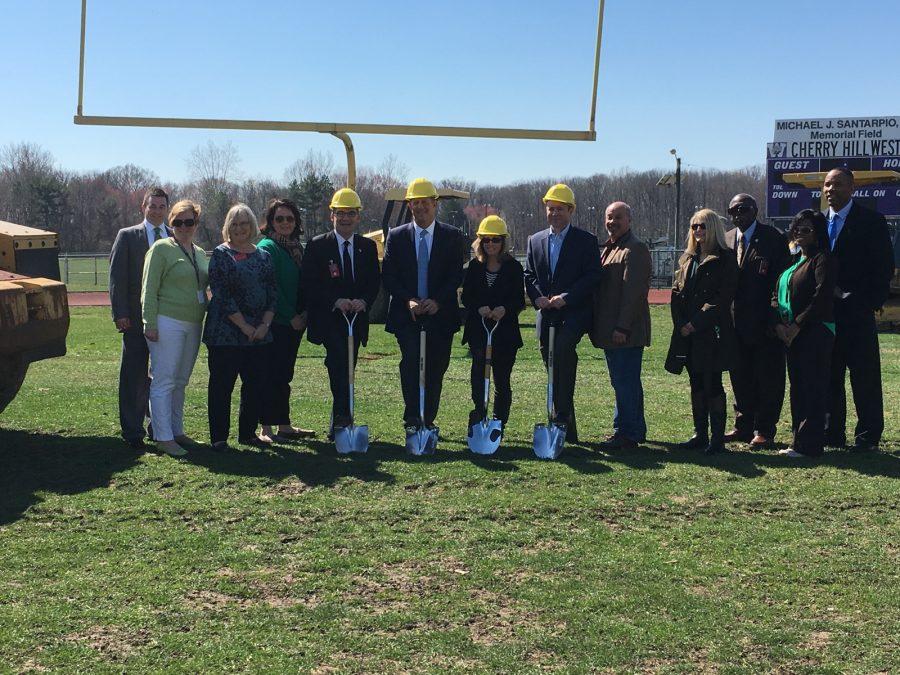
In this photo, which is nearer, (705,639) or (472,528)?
(705,639)

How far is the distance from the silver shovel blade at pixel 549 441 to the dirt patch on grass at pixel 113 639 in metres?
3.64

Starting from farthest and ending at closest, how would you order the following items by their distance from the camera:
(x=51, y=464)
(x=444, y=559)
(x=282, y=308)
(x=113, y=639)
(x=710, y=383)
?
(x=282, y=308)
(x=710, y=383)
(x=51, y=464)
(x=444, y=559)
(x=113, y=639)

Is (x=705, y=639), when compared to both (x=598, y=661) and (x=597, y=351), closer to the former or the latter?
(x=598, y=661)

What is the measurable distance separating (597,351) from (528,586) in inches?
394

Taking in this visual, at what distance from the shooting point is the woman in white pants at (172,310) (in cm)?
696

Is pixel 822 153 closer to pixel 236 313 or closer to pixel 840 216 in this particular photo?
pixel 840 216

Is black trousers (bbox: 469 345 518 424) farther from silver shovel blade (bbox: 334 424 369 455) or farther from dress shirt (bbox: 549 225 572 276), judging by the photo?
silver shovel blade (bbox: 334 424 369 455)

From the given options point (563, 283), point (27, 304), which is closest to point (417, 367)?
point (563, 283)

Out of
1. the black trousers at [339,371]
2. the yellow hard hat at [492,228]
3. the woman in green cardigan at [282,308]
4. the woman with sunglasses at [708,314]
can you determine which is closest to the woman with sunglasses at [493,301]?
the yellow hard hat at [492,228]

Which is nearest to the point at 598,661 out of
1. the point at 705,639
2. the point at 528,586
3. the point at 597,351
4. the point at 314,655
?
the point at 705,639

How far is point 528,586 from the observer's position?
449 cm

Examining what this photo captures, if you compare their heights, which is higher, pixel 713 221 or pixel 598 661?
pixel 713 221

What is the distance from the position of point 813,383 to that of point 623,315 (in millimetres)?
1445

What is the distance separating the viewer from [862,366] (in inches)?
290
